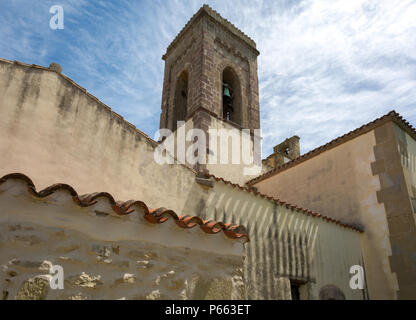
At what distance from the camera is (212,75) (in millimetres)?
12664

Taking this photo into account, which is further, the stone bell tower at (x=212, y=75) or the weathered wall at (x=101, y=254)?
the stone bell tower at (x=212, y=75)

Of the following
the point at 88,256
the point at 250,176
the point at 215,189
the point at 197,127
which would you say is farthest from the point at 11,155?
the point at 250,176

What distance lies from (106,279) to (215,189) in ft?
11.6

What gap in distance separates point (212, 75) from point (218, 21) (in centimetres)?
315

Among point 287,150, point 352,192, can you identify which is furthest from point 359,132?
point 287,150

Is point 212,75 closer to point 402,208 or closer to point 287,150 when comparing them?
point 287,150

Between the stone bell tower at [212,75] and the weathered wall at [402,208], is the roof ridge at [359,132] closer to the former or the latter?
the weathered wall at [402,208]

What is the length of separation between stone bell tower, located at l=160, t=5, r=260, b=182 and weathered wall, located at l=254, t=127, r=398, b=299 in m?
3.85

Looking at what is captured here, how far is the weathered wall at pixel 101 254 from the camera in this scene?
2.25 m

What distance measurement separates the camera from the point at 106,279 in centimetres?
257

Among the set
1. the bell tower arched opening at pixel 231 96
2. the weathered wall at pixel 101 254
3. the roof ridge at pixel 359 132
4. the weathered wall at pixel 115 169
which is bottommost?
the weathered wall at pixel 101 254

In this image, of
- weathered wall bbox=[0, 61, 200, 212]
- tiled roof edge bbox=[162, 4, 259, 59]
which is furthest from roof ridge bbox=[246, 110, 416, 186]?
tiled roof edge bbox=[162, 4, 259, 59]

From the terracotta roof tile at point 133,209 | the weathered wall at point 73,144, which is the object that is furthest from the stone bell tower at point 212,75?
the terracotta roof tile at point 133,209

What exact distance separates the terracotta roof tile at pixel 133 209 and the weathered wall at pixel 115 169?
73.1 inches
